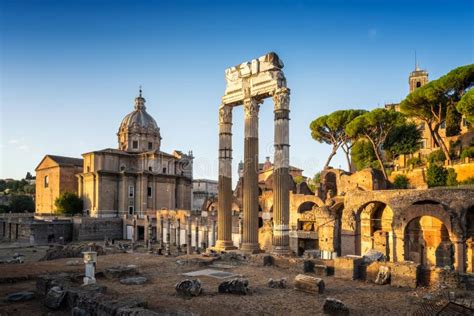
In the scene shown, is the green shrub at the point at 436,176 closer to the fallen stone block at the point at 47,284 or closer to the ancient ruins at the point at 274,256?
the ancient ruins at the point at 274,256

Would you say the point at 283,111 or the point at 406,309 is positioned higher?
the point at 283,111

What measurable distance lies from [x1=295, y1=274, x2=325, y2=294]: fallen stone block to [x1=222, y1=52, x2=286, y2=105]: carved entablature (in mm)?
7757

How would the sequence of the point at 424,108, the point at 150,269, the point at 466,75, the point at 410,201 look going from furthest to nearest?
the point at 424,108 → the point at 466,75 → the point at 410,201 → the point at 150,269

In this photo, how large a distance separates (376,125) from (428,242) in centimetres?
1610

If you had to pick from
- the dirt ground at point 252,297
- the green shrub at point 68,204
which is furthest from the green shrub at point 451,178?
the green shrub at point 68,204

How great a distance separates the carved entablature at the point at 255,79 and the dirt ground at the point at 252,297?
6.98m

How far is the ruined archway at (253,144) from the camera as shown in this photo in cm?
1497

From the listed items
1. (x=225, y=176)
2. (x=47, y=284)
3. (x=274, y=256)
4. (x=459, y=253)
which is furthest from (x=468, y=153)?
(x=47, y=284)

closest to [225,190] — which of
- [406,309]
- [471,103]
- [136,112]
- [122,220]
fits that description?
[406,309]

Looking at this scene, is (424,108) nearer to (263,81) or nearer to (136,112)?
(263,81)

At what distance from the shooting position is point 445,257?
23281 mm

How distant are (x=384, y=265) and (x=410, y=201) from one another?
1150 cm

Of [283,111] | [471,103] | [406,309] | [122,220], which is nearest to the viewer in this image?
[406,309]

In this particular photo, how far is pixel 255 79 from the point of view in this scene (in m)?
16.2
